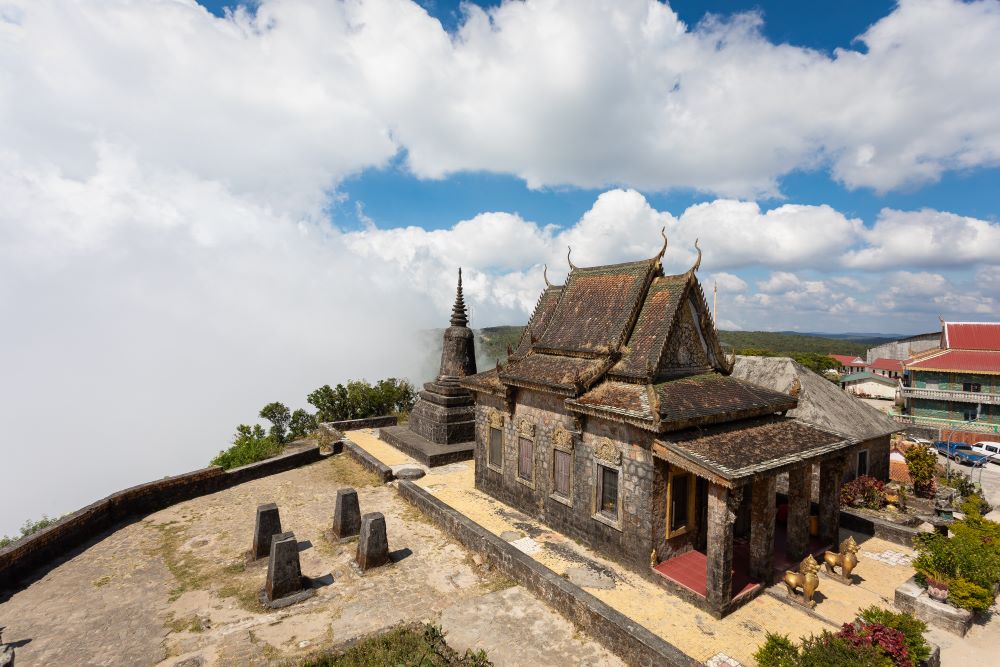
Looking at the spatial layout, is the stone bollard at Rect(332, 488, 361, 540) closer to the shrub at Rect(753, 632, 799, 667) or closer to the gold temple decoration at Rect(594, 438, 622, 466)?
the gold temple decoration at Rect(594, 438, 622, 466)

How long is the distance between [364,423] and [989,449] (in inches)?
1513

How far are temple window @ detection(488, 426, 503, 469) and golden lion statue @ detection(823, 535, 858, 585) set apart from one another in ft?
32.4

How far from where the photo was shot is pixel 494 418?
17203 millimetres

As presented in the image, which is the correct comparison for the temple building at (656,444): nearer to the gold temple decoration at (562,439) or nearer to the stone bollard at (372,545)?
the gold temple decoration at (562,439)

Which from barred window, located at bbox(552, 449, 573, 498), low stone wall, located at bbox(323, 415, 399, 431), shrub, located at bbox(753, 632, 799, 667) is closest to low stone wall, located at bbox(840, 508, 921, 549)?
barred window, located at bbox(552, 449, 573, 498)

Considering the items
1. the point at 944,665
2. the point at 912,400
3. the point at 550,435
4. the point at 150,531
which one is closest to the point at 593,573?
the point at 550,435

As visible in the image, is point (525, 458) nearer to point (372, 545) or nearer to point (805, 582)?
point (372, 545)

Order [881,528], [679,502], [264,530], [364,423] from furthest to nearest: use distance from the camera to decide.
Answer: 1. [364,423]
2. [881,528]
3. [264,530]
4. [679,502]

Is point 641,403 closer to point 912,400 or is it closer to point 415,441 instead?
point 415,441

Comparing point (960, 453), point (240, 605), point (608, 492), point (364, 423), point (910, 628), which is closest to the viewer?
point (910, 628)

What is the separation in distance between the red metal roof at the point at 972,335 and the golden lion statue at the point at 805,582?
43.9m

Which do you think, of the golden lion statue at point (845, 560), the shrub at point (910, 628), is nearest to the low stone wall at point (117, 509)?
the shrub at point (910, 628)

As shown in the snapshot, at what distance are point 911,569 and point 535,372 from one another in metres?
11.4

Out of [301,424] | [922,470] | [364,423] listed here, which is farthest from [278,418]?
[922,470]
